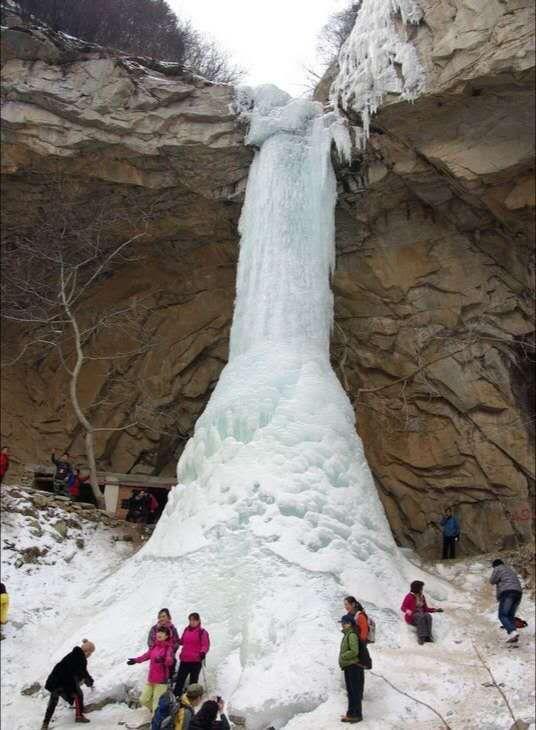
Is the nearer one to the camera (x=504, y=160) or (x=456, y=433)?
(x=504, y=160)

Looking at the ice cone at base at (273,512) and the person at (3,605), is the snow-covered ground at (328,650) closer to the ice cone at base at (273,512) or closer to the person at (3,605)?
the ice cone at base at (273,512)

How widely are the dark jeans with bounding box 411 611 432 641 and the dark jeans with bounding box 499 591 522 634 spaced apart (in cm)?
77

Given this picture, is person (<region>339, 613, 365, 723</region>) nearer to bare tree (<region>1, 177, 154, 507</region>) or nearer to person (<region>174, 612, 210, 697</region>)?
person (<region>174, 612, 210, 697</region>)

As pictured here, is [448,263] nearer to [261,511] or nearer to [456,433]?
[456,433]

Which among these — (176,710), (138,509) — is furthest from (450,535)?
(176,710)

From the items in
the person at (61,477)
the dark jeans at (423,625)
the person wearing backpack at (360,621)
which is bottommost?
the dark jeans at (423,625)

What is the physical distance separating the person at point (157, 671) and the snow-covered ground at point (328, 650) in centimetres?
28

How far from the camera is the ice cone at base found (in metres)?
6.93

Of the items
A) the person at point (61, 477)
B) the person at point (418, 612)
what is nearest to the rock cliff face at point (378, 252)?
the person at point (61, 477)

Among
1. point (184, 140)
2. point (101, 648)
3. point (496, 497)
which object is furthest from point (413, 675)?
point (184, 140)

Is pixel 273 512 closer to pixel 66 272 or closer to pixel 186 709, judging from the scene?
pixel 186 709

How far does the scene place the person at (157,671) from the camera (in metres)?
6.27

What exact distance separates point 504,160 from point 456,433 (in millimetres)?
5364

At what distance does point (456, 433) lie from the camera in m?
13.9
